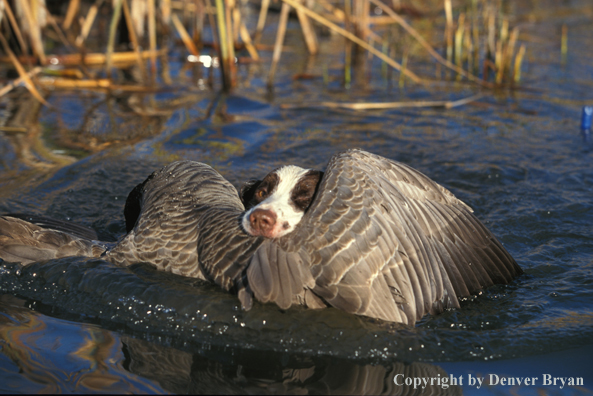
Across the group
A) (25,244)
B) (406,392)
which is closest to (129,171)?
(25,244)

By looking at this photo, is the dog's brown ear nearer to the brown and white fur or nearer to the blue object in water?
the brown and white fur

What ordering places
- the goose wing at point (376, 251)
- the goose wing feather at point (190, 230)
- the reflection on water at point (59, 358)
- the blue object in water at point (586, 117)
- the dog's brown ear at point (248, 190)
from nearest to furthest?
the reflection on water at point (59, 358) < the goose wing at point (376, 251) < the goose wing feather at point (190, 230) < the dog's brown ear at point (248, 190) < the blue object in water at point (586, 117)

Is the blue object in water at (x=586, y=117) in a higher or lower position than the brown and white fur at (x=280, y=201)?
higher

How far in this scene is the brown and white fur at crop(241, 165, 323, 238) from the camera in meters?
4.09

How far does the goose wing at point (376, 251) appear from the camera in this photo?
12.5 feet

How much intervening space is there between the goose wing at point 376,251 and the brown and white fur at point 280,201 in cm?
21

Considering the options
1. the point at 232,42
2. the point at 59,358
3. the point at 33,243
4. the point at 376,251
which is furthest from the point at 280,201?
the point at 232,42

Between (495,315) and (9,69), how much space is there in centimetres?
966

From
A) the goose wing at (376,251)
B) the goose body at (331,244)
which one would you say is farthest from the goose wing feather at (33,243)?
the goose wing at (376,251)

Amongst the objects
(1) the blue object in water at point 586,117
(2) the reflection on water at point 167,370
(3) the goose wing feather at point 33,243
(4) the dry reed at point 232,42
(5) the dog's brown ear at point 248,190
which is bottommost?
(2) the reflection on water at point 167,370

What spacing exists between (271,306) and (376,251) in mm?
825

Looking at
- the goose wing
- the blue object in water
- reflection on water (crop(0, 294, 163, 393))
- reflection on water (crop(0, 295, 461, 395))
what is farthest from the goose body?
the blue object in water

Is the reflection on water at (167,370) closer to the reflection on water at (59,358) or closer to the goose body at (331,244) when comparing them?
the reflection on water at (59,358)

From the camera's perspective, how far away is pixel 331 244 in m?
3.84
